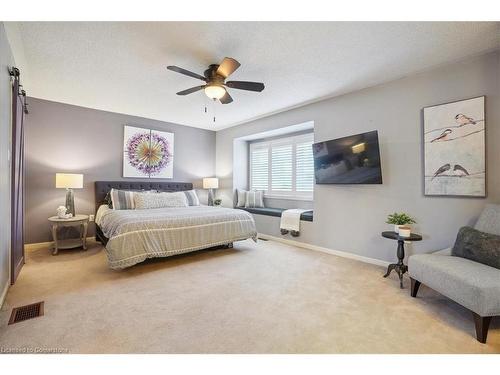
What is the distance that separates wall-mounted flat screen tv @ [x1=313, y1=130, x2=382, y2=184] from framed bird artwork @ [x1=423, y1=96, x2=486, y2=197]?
588 millimetres

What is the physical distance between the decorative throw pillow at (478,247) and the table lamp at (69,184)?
5.29m

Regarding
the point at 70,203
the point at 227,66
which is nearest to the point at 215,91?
the point at 227,66

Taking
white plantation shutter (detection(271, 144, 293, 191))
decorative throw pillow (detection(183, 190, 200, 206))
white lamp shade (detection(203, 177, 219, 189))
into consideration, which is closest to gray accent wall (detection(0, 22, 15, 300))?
decorative throw pillow (detection(183, 190, 200, 206))

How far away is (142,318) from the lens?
2.00 m

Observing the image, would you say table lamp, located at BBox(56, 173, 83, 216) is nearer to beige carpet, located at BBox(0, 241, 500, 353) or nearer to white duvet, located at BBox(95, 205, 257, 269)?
white duvet, located at BBox(95, 205, 257, 269)

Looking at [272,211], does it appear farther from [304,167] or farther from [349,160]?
[349,160]

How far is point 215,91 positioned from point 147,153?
3.12 metres

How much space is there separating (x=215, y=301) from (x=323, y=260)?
197 centimetres

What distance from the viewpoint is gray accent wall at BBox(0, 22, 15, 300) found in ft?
6.95

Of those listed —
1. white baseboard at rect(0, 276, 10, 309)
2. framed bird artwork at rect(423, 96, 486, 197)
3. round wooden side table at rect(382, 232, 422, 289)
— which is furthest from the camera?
round wooden side table at rect(382, 232, 422, 289)

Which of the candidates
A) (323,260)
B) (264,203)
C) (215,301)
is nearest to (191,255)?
(215,301)

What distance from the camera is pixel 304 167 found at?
16.8 ft

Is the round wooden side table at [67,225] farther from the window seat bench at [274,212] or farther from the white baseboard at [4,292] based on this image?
the window seat bench at [274,212]
